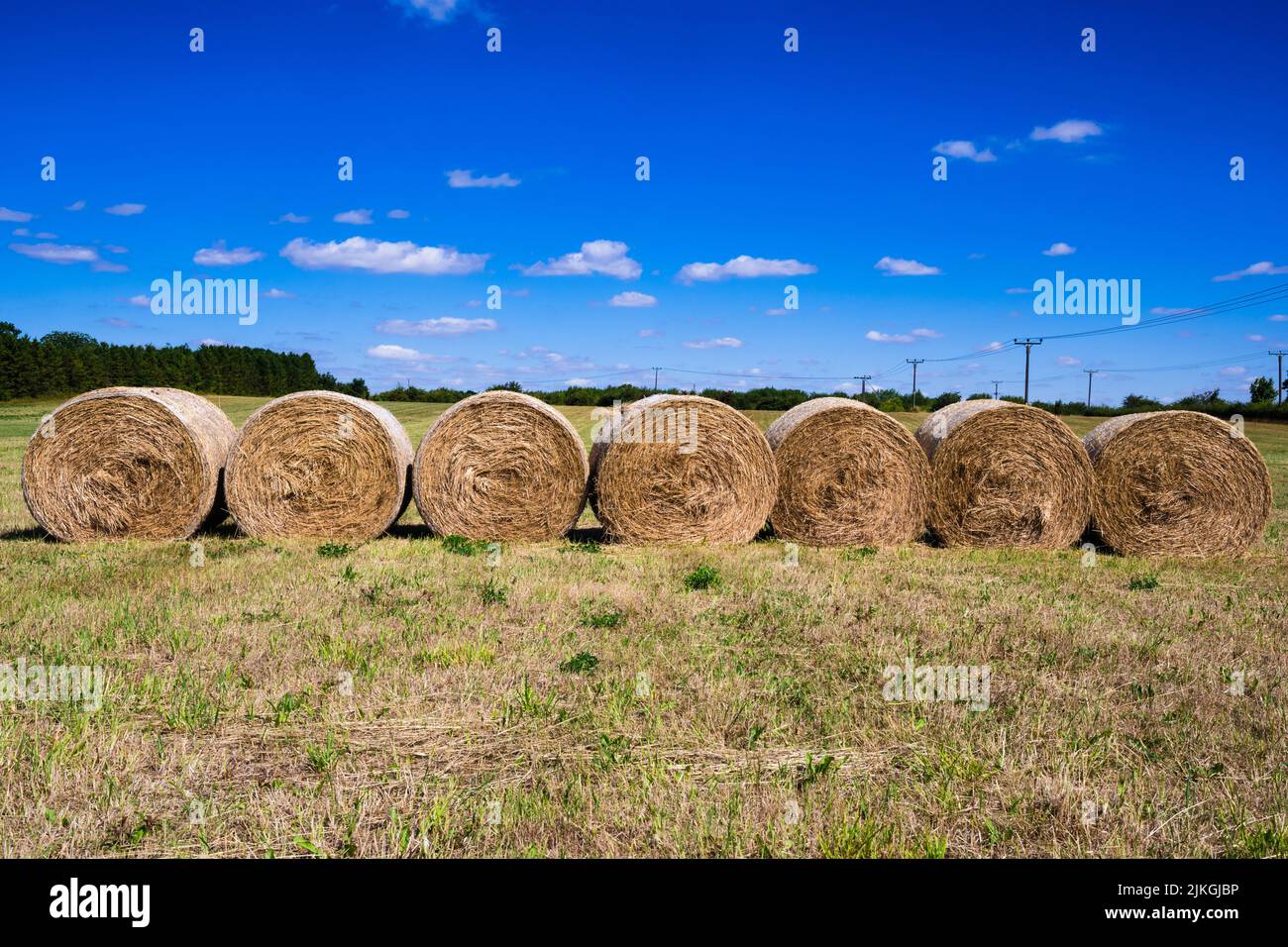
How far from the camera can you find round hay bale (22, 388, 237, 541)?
36.8 ft

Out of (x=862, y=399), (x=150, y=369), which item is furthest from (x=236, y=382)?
(x=862, y=399)

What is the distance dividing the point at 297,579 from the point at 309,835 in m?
→ 5.15

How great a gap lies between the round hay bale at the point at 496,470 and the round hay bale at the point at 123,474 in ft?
9.65

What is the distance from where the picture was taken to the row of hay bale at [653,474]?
1128 cm

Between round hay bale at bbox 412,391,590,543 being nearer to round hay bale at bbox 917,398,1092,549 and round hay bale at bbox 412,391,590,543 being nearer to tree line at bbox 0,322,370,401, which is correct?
round hay bale at bbox 917,398,1092,549

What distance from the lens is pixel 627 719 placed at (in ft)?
16.4

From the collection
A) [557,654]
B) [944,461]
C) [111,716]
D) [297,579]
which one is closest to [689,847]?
[557,654]

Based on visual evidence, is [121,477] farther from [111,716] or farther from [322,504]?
[111,716]

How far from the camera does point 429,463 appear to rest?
1162 cm
